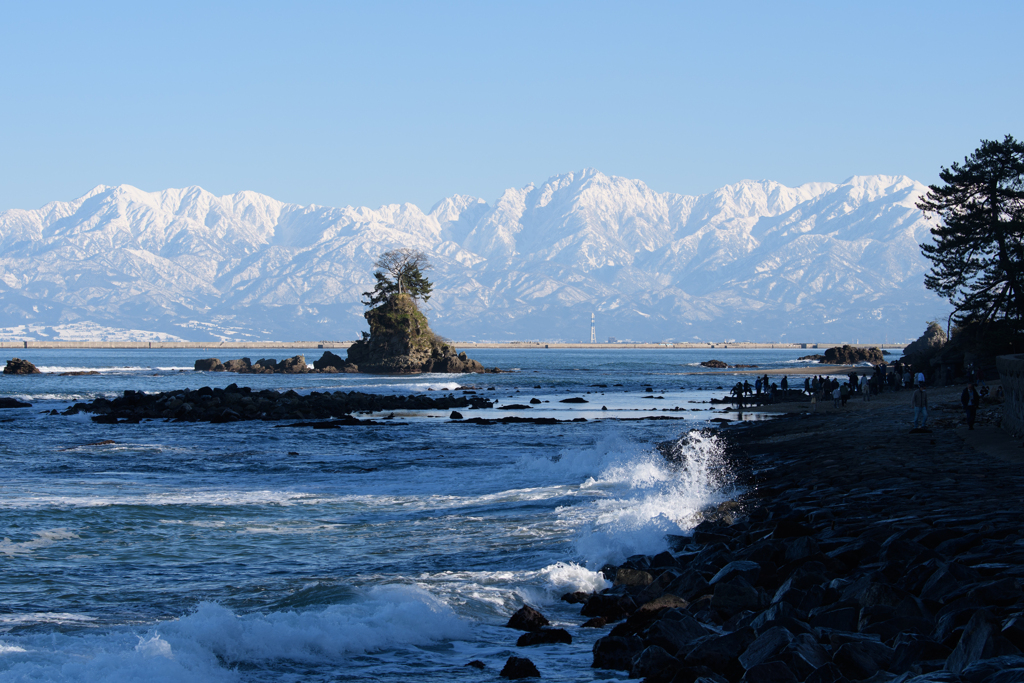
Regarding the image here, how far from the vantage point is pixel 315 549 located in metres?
15.2

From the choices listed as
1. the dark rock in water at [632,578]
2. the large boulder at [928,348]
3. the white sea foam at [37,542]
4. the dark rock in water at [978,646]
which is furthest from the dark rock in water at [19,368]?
the dark rock in water at [978,646]

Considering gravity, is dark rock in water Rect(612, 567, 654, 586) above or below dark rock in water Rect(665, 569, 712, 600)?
below

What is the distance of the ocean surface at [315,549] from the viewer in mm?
9820

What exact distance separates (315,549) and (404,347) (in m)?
97.9

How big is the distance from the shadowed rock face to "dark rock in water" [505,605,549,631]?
334ft

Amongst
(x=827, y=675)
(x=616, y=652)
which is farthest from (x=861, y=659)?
(x=616, y=652)

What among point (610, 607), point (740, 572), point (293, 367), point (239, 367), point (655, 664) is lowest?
point (610, 607)

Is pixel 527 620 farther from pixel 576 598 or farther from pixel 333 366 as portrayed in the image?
pixel 333 366

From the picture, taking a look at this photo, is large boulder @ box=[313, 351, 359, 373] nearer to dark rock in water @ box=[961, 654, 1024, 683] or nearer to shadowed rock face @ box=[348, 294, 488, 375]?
shadowed rock face @ box=[348, 294, 488, 375]

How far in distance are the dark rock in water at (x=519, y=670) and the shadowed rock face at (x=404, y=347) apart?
10373 centimetres

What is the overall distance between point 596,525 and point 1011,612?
868 centimetres

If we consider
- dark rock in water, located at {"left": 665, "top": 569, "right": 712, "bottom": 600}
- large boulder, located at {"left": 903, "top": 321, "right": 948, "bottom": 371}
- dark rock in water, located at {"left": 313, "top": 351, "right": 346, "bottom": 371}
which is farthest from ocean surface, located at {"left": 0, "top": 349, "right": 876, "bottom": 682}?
dark rock in water, located at {"left": 313, "top": 351, "right": 346, "bottom": 371}

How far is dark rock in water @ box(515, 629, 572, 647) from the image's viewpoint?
10.2m

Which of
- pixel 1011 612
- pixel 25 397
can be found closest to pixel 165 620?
pixel 1011 612
